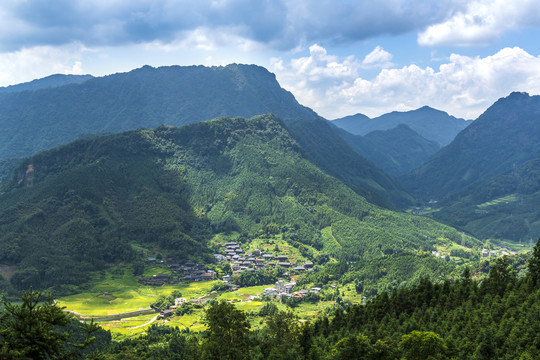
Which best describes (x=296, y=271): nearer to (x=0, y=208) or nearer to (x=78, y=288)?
(x=78, y=288)

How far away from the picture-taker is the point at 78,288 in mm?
127312

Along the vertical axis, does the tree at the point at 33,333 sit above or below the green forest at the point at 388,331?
above

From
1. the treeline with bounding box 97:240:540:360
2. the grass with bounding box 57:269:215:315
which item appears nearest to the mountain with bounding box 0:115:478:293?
the grass with bounding box 57:269:215:315

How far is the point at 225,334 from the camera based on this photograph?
50250 millimetres

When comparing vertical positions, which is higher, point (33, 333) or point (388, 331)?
point (33, 333)

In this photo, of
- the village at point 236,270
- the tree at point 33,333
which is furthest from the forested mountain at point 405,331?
the village at point 236,270

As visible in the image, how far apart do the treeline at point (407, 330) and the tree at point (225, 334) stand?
12 cm

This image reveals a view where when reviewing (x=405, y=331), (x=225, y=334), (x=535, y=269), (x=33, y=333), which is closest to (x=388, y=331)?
(x=405, y=331)

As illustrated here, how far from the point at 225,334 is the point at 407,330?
27.8 meters

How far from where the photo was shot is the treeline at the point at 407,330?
153ft

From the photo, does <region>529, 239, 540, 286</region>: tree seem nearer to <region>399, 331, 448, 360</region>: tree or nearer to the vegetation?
<region>399, 331, 448, 360</region>: tree

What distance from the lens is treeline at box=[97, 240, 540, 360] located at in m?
46.8

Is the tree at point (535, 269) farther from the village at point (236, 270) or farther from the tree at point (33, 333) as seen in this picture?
the tree at point (33, 333)

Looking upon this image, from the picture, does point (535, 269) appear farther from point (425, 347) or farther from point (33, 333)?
point (33, 333)
